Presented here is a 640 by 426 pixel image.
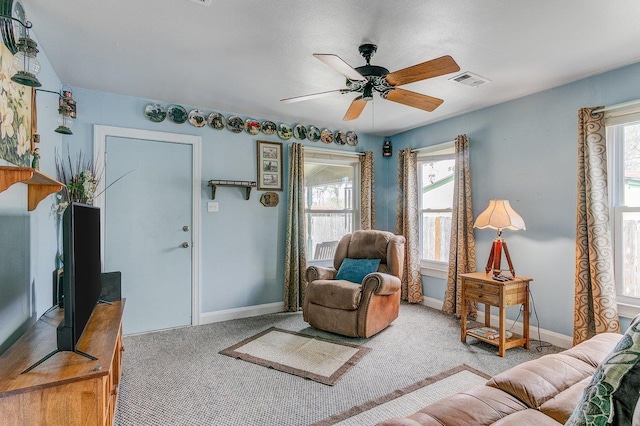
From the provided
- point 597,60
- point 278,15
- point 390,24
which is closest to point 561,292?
point 597,60

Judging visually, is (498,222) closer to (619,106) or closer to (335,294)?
(619,106)

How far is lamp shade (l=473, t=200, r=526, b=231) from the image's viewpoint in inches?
118

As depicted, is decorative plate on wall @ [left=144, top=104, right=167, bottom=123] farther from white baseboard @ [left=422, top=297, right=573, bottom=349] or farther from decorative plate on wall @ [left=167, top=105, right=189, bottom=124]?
white baseboard @ [left=422, top=297, right=573, bottom=349]

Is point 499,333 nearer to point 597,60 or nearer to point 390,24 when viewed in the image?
point 597,60

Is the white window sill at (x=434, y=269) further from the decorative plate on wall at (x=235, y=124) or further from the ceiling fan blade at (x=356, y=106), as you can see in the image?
the decorative plate on wall at (x=235, y=124)

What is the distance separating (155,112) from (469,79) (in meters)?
3.04

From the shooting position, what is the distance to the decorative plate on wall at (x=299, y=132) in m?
4.37

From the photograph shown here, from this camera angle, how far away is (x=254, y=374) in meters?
2.55

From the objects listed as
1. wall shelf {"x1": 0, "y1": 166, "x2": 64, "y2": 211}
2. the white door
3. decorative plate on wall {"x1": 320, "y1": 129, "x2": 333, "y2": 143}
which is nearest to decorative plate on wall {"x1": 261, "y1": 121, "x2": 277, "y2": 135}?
decorative plate on wall {"x1": 320, "y1": 129, "x2": 333, "y2": 143}

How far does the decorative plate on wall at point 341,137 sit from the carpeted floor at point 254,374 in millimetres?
2455

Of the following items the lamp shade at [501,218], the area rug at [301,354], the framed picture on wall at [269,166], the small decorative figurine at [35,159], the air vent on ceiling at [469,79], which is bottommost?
the area rug at [301,354]

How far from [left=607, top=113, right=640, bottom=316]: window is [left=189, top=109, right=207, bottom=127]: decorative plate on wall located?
3.76m

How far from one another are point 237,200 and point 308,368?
2094 millimetres

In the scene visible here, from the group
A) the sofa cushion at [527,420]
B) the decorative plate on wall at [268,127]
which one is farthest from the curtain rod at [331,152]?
the sofa cushion at [527,420]
